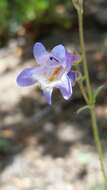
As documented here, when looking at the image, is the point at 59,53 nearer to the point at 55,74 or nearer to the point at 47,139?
the point at 55,74

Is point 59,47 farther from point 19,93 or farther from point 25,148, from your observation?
point 19,93

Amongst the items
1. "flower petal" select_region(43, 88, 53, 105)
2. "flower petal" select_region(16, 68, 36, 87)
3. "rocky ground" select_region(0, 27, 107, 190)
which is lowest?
"flower petal" select_region(43, 88, 53, 105)

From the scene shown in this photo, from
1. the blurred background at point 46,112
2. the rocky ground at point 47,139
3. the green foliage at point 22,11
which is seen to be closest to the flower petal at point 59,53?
the rocky ground at point 47,139

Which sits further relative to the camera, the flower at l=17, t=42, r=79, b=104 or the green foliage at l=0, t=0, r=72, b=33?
the green foliage at l=0, t=0, r=72, b=33

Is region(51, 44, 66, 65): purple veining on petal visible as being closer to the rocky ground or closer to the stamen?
the stamen

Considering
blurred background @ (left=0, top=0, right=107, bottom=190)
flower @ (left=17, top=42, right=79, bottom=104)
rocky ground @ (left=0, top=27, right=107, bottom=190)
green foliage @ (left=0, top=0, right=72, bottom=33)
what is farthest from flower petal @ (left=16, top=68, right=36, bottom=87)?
green foliage @ (left=0, top=0, right=72, bottom=33)

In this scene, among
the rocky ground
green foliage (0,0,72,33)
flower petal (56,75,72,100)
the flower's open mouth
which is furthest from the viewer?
green foliage (0,0,72,33)
